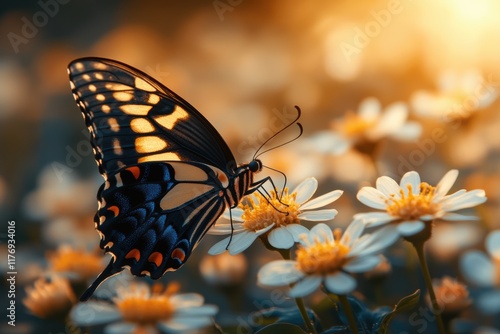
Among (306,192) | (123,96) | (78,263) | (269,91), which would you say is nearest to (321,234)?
(306,192)

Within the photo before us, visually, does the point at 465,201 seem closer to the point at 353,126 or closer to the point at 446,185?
the point at 446,185

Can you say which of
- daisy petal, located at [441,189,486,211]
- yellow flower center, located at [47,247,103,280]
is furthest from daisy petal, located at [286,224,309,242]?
yellow flower center, located at [47,247,103,280]

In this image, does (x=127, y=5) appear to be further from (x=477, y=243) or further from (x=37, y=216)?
(x=477, y=243)

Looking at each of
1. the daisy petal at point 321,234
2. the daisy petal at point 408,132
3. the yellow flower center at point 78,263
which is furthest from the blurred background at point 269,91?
the daisy petal at point 321,234

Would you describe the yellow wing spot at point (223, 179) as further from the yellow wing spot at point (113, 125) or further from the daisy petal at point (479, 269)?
the daisy petal at point (479, 269)

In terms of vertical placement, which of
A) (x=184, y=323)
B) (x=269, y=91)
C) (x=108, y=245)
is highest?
(x=269, y=91)

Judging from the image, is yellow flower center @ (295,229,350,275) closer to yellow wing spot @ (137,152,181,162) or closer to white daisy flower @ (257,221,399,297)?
white daisy flower @ (257,221,399,297)

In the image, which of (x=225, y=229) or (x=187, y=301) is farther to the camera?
(x=225, y=229)
